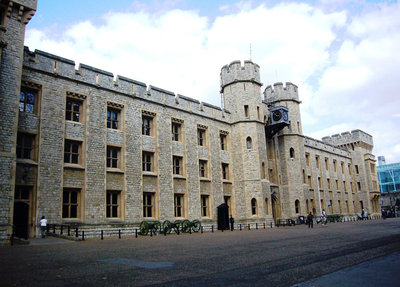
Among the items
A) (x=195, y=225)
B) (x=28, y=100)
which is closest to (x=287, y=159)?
(x=195, y=225)

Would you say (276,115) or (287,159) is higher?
(276,115)

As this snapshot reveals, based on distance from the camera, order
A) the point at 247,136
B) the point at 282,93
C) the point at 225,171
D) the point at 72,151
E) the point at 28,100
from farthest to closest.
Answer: the point at 282,93 < the point at 247,136 < the point at 225,171 < the point at 72,151 < the point at 28,100

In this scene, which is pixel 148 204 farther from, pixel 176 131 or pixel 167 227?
pixel 176 131

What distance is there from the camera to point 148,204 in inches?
953

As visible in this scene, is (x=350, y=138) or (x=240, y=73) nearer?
(x=240, y=73)

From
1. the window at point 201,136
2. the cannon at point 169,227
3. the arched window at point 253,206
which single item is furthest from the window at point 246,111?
the cannon at point 169,227

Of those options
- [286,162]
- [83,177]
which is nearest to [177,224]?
[83,177]

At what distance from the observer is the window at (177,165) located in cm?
2675

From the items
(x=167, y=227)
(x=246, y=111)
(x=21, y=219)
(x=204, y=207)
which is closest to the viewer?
(x=21, y=219)

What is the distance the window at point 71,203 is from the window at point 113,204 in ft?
6.83

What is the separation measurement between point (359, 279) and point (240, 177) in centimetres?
2571

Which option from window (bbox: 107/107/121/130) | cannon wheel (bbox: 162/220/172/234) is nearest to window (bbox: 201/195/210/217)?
cannon wheel (bbox: 162/220/172/234)

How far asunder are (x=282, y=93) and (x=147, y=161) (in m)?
21.2

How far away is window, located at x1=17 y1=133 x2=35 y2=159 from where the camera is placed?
18.5 metres
